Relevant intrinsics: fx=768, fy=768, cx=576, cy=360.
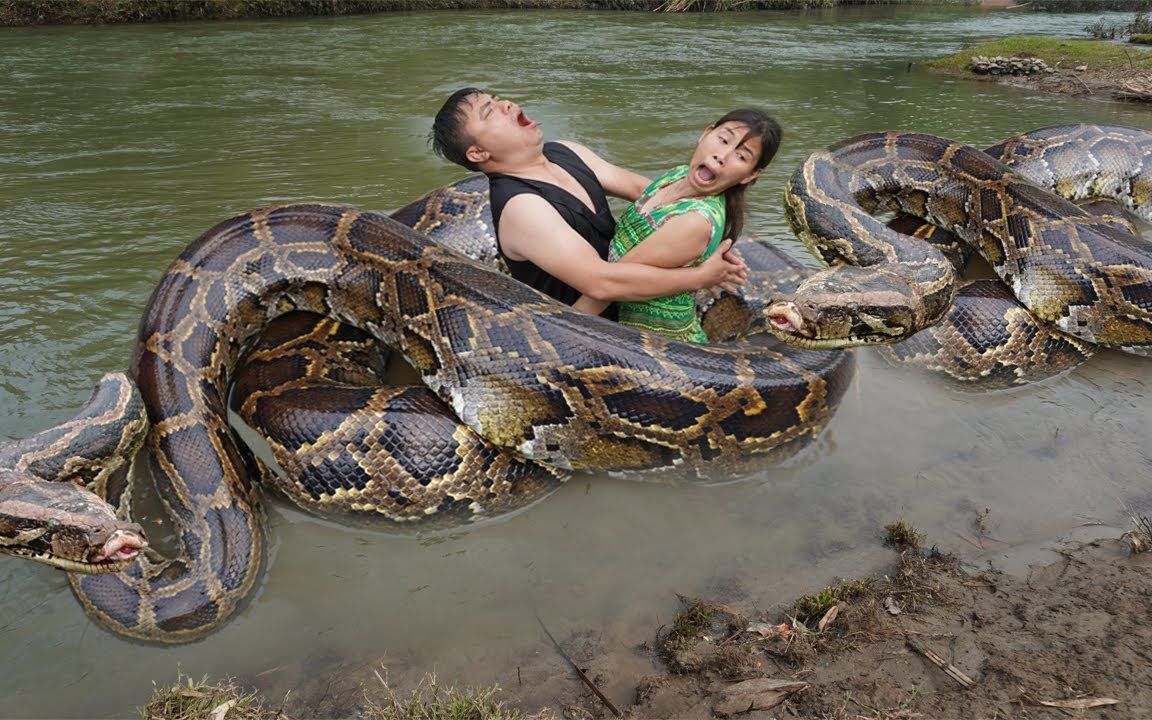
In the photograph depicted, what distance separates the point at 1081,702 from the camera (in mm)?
3389

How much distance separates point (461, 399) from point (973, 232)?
525 cm

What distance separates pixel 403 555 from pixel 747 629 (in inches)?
85.4

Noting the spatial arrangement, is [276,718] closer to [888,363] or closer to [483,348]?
[483,348]

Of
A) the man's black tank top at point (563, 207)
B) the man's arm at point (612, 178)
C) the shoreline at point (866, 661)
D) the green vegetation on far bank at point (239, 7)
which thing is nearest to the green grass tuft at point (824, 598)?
the shoreline at point (866, 661)

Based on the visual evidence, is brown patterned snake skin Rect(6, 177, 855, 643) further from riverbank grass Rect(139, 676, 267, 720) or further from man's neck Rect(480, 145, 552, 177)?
man's neck Rect(480, 145, 552, 177)

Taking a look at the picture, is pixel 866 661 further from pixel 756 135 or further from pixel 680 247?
pixel 756 135

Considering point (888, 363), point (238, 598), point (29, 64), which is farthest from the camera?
point (29, 64)

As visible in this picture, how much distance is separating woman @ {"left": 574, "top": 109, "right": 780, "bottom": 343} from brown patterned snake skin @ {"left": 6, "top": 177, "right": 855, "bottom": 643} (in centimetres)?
64

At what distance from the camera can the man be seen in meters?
5.26

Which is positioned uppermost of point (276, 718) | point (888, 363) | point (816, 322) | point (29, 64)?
point (29, 64)

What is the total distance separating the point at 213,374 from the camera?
546 cm

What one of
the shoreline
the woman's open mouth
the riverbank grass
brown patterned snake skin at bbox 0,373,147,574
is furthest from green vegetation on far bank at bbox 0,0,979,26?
the shoreline

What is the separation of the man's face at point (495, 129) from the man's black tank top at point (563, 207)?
195mm

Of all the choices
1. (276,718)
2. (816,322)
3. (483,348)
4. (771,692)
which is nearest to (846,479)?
(816,322)
